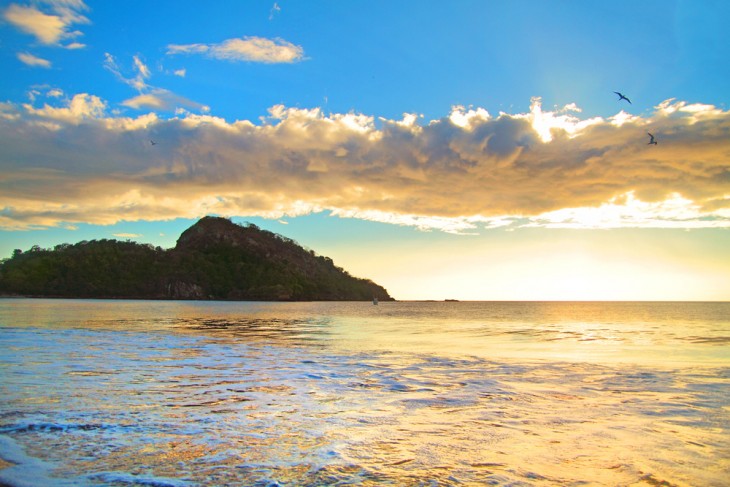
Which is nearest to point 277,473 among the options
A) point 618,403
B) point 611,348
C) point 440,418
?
point 440,418

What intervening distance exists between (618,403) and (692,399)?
2469 mm

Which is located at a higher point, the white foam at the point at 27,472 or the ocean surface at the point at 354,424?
the white foam at the point at 27,472

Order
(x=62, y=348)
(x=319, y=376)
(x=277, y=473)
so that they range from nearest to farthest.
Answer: (x=277, y=473) < (x=319, y=376) < (x=62, y=348)

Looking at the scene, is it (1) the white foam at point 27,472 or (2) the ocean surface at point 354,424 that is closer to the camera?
(1) the white foam at point 27,472

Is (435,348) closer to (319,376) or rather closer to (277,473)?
(319,376)

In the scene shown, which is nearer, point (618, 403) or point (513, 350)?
point (618, 403)

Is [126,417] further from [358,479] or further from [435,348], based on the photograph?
[435,348]

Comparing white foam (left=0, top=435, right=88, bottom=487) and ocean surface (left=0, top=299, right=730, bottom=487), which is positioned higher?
white foam (left=0, top=435, right=88, bottom=487)

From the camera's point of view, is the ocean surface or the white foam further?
the ocean surface

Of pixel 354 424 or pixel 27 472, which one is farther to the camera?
pixel 354 424

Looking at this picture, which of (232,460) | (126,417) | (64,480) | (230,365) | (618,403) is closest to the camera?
(64,480)

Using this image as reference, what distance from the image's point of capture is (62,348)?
2455 cm

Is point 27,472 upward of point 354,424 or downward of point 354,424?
upward

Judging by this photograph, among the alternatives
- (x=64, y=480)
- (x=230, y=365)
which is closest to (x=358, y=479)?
(x=64, y=480)
